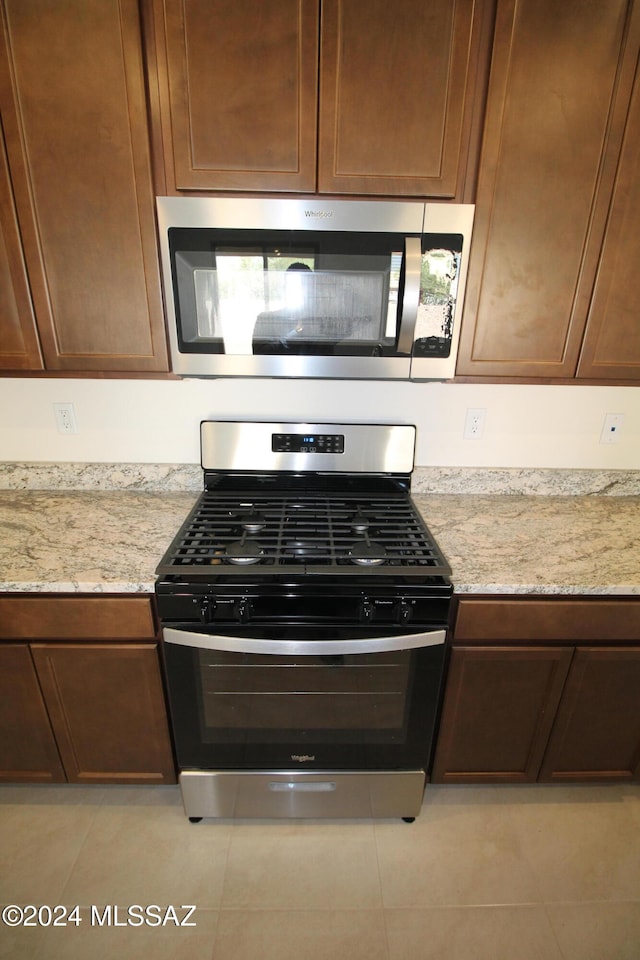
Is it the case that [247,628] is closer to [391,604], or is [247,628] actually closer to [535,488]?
[391,604]

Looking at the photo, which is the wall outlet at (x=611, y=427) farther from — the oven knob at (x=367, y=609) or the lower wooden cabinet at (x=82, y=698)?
the lower wooden cabinet at (x=82, y=698)

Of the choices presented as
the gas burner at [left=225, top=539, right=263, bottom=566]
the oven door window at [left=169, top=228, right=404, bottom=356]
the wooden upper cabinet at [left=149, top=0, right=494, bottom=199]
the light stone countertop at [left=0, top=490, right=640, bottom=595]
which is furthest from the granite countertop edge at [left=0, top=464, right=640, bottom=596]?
the wooden upper cabinet at [left=149, top=0, right=494, bottom=199]

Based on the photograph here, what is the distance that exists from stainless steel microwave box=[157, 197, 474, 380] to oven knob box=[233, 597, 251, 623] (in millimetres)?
631

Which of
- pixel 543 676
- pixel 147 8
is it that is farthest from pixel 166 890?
pixel 147 8

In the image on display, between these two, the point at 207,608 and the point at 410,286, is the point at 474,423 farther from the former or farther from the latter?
the point at 207,608

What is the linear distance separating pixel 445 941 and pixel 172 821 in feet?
2.88

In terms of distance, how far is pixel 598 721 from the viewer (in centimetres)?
136

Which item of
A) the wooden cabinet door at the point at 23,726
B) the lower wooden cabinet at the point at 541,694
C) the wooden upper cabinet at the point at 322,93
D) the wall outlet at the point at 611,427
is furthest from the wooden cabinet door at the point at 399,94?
the wooden cabinet door at the point at 23,726

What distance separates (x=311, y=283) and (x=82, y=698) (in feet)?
4.46

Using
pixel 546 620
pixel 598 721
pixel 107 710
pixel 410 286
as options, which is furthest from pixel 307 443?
pixel 598 721

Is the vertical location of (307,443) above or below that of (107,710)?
above

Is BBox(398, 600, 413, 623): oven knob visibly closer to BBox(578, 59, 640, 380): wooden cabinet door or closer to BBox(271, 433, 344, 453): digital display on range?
BBox(271, 433, 344, 453): digital display on range

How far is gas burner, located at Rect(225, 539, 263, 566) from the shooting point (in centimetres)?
117

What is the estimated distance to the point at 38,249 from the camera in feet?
3.89
